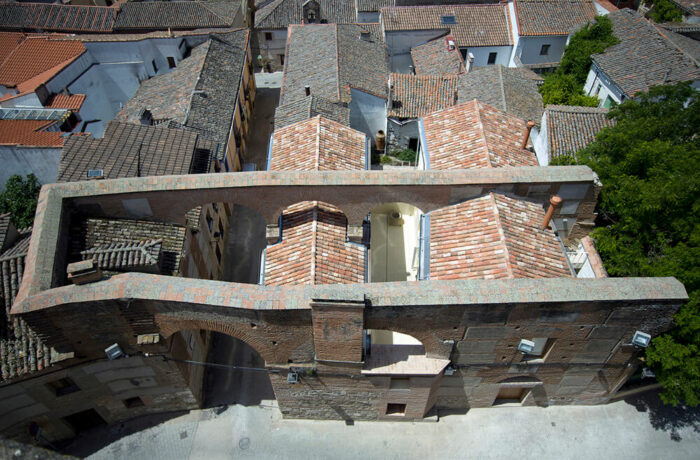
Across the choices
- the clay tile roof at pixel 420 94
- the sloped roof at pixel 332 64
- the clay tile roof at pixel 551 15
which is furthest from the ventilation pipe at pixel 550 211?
the clay tile roof at pixel 551 15

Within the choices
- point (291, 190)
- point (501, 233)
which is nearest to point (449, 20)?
point (501, 233)

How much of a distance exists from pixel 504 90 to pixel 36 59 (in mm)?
30386

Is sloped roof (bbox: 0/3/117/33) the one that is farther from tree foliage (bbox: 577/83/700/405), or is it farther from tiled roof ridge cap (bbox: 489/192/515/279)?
tree foliage (bbox: 577/83/700/405)

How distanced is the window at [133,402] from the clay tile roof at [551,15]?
33.4 m

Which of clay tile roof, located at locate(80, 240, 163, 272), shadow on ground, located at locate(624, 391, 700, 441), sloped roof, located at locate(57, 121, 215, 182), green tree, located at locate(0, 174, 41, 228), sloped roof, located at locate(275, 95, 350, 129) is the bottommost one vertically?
shadow on ground, located at locate(624, 391, 700, 441)

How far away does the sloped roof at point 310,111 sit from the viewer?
86.1ft

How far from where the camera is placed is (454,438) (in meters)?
19.5

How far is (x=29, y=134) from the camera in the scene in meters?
25.7

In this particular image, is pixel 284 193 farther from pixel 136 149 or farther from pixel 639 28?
pixel 639 28

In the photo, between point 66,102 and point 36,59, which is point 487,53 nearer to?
point 66,102

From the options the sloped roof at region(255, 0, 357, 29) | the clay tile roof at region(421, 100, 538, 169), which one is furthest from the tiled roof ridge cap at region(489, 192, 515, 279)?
the sloped roof at region(255, 0, 357, 29)

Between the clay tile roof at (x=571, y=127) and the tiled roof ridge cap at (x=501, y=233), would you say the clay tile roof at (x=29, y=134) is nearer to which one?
the tiled roof ridge cap at (x=501, y=233)

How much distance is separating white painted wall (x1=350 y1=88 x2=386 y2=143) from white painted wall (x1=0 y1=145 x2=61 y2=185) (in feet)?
55.0

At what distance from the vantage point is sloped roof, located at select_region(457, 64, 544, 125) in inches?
1128
